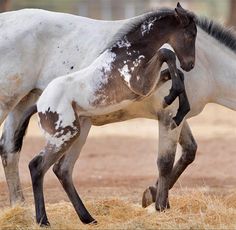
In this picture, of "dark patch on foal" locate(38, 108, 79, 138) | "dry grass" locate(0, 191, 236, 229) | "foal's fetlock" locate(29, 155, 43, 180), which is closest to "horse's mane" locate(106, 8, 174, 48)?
"dark patch on foal" locate(38, 108, 79, 138)

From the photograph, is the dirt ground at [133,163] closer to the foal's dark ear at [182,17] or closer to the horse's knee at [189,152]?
the horse's knee at [189,152]

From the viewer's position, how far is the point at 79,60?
8367 millimetres

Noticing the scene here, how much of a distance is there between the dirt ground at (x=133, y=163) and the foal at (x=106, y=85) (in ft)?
3.87

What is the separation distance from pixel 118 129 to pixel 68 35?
791 centimetres

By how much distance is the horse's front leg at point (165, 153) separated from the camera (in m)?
8.06

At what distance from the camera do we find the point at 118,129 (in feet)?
53.7

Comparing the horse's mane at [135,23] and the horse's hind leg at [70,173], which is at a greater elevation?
the horse's mane at [135,23]

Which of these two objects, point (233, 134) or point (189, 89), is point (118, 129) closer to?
point (233, 134)

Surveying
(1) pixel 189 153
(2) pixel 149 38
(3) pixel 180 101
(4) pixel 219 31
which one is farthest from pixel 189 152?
(2) pixel 149 38

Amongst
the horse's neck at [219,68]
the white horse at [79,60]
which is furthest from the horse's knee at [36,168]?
the horse's neck at [219,68]

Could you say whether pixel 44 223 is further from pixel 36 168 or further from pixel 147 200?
pixel 147 200

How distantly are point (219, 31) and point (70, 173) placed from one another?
2122 millimetres

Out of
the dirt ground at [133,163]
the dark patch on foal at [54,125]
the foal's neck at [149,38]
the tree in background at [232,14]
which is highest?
the foal's neck at [149,38]

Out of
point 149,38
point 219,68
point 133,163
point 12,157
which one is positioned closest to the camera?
point 149,38
